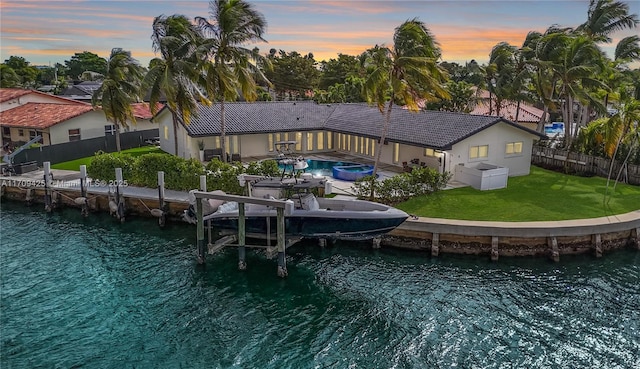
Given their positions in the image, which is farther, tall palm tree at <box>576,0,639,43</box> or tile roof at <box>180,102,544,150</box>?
tall palm tree at <box>576,0,639,43</box>

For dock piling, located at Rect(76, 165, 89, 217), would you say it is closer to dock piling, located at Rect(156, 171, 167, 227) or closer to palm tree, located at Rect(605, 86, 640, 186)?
dock piling, located at Rect(156, 171, 167, 227)

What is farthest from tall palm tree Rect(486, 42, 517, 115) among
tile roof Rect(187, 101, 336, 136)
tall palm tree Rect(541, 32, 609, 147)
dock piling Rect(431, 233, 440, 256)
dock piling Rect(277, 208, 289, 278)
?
dock piling Rect(277, 208, 289, 278)

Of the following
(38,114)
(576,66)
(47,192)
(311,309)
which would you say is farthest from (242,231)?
(38,114)

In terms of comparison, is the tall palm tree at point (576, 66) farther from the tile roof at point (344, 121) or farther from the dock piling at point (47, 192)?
the dock piling at point (47, 192)

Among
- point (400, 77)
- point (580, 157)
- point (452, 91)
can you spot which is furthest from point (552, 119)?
point (400, 77)

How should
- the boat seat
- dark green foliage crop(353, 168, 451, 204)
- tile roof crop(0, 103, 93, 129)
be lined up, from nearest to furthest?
1. the boat seat
2. dark green foliage crop(353, 168, 451, 204)
3. tile roof crop(0, 103, 93, 129)

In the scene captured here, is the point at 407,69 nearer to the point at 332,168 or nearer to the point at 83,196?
the point at 332,168
